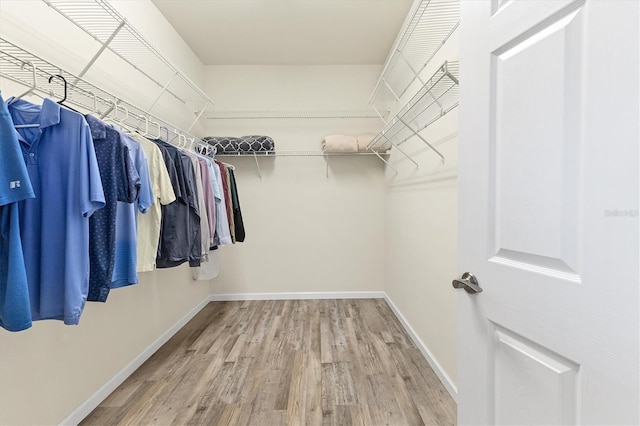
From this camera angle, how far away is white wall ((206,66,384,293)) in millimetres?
3268

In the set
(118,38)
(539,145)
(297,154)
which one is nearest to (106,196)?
(118,38)

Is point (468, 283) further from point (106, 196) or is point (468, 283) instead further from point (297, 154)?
point (297, 154)

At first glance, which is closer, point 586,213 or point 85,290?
point 586,213

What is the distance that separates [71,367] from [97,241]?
89cm

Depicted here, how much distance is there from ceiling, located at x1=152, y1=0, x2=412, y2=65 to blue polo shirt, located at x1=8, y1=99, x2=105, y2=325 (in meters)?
1.89

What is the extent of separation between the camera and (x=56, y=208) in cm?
98

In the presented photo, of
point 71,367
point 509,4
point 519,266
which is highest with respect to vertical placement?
point 509,4

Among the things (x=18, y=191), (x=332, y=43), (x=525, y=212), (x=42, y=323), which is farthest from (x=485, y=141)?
(x=332, y=43)

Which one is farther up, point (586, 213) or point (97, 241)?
point (586, 213)

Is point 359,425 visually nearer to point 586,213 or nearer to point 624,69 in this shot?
point 586,213

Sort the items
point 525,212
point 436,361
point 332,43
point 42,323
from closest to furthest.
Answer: point 525,212 → point 42,323 → point 436,361 → point 332,43

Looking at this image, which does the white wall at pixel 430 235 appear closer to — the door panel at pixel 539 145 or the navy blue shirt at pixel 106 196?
the door panel at pixel 539 145

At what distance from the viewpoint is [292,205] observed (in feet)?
10.9

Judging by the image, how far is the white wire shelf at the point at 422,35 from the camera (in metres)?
1.55
